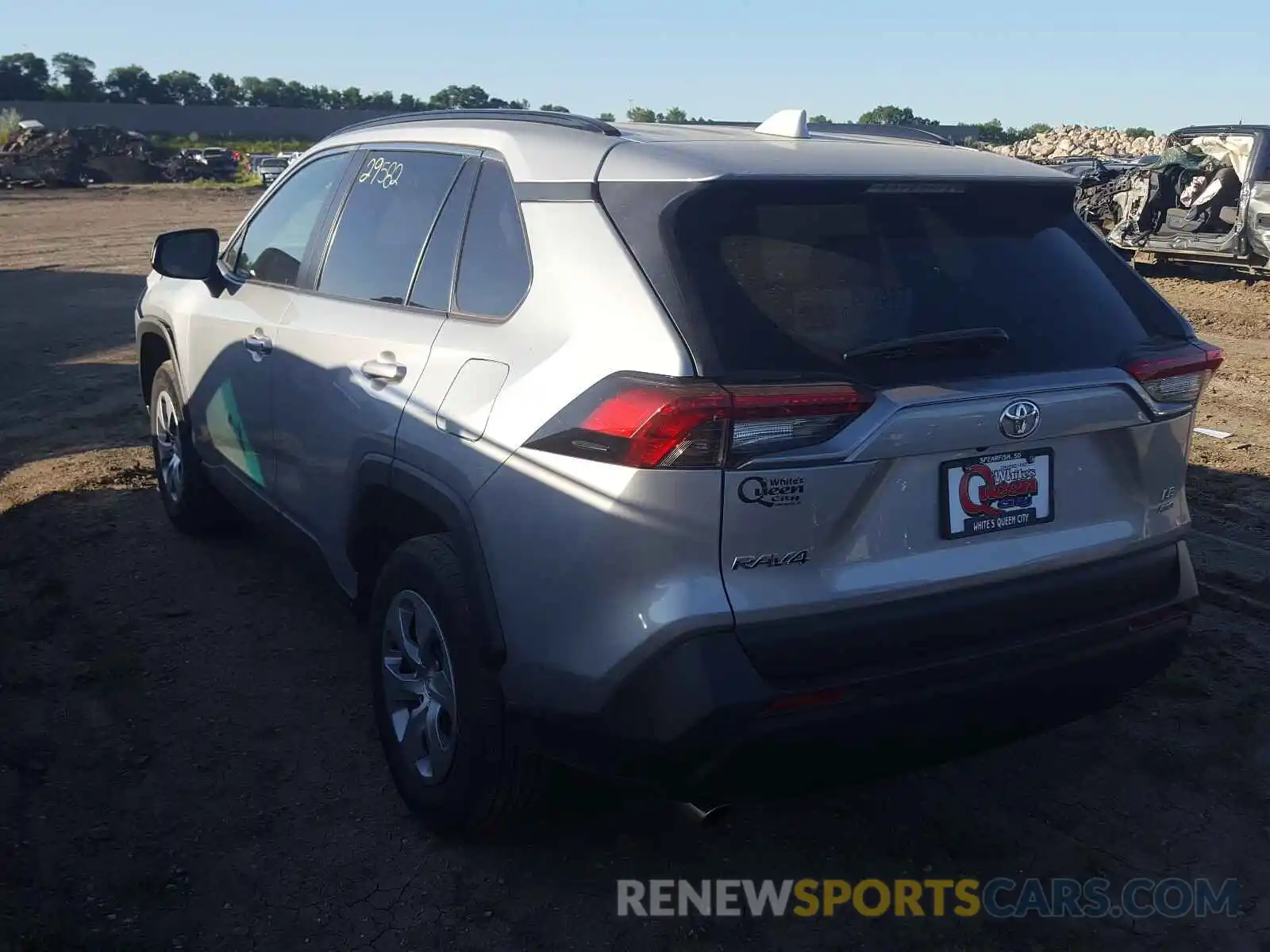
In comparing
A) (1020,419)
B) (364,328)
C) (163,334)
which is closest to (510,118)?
(364,328)

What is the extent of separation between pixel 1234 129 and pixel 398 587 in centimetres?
1540

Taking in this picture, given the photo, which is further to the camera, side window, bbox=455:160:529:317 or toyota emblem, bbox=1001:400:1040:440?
side window, bbox=455:160:529:317

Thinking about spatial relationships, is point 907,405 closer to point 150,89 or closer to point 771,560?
point 771,560

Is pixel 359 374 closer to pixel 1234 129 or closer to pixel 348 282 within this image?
pixel 348 282

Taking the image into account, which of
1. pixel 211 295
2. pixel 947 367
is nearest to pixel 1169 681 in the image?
pixel 947 367

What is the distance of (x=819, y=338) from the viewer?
102 inches

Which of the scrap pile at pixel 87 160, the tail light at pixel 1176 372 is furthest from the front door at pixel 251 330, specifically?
the scrap pile at pixel 87 160

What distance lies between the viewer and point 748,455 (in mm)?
2459

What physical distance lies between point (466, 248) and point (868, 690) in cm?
162

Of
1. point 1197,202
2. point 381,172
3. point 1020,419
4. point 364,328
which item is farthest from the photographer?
point 1197,202

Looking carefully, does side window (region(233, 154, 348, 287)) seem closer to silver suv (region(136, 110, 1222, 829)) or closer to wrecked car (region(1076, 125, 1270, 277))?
silver suv (region(136, 110, 1222, 829))

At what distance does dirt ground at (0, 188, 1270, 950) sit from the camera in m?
2.95

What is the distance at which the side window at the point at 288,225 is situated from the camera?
428 centimetres

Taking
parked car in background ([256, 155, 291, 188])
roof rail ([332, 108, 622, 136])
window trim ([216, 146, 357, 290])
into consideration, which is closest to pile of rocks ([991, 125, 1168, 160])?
parked car in background ([256, 155, 291, 188])
